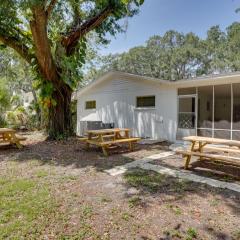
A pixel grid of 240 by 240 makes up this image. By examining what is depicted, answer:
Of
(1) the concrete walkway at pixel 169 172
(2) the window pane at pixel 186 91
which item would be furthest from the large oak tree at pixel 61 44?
(1) the concrete walkway at pixel 169 172

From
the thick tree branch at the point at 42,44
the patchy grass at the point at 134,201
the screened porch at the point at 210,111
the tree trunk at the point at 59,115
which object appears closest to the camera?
the patchy grass at the point at 134,201

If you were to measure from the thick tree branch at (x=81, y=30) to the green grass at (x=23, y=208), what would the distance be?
7534mm

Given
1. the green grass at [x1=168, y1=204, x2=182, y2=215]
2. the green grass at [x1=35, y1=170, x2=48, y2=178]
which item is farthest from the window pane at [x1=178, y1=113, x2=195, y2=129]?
the green grass at [x1=168, y1=204, x2=182, y2=215]

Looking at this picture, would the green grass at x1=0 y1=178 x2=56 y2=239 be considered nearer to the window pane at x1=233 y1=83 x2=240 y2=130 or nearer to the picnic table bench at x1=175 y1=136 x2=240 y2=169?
the picnic table bench at x1=175 y1=136 x2=240 y2=169

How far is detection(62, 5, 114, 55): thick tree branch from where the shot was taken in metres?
10.6

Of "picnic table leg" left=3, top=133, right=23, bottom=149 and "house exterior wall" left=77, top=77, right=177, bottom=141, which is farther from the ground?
"house exterior wall" left=77, top=77, right=177, bottom=141

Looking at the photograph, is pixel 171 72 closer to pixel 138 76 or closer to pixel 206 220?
pixel 138 76

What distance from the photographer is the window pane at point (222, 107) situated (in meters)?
9.44

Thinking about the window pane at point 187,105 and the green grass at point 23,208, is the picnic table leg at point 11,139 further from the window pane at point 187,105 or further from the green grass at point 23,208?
the window pane at point 187,105

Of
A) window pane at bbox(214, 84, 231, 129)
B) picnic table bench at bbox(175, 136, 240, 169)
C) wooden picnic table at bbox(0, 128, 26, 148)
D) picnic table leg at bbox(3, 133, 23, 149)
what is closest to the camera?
picnic table bench at bbox(175, 136, 240, 169)

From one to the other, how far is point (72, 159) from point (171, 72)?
3091 cm

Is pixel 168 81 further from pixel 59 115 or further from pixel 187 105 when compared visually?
pixel 59 115

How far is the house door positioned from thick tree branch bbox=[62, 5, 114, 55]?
5.09m

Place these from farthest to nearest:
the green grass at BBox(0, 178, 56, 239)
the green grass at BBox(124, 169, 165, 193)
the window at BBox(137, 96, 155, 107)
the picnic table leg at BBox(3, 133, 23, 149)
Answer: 1. the window at BBox(137, 96, 155, 107)
2. the picnic table leg at BBox(3, 133, 23, 149)
3. the green grass at BBox(124, 169, 165, 193)
4. the green grass at BBox(0, 178, 56, 239)
